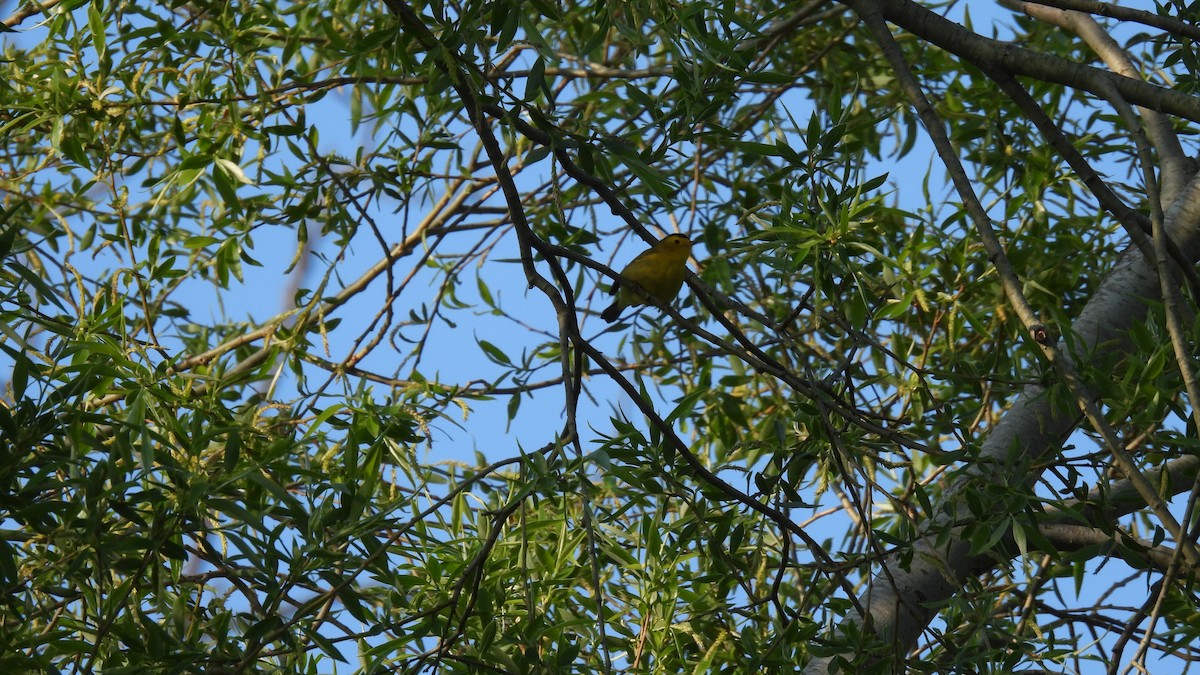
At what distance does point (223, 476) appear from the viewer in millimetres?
2248

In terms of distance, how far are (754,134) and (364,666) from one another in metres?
2.98

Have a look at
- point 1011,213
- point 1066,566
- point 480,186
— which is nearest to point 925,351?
point 1011,213

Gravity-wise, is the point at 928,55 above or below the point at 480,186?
above

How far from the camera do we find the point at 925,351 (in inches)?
148

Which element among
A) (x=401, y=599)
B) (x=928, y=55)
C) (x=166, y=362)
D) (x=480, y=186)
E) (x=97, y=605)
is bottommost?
(x=97, y=605)

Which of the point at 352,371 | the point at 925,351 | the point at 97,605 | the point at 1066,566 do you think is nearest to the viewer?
the point at 97,605

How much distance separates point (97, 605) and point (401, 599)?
621mm

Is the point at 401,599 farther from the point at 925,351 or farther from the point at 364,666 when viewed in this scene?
the point at 925,351

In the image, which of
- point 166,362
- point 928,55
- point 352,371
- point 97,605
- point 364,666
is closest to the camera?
point 97,605

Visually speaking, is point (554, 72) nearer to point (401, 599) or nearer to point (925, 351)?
point (925, 351)

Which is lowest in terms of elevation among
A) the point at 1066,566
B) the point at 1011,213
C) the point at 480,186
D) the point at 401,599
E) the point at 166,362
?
the point at 401,599

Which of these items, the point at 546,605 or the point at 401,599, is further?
the point at 546,605

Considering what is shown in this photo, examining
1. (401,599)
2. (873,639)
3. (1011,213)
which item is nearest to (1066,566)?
(873,639)

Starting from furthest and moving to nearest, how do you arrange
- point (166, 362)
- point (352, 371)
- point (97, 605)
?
point (352, 371) < point (166, 362) < point (97, 605)
